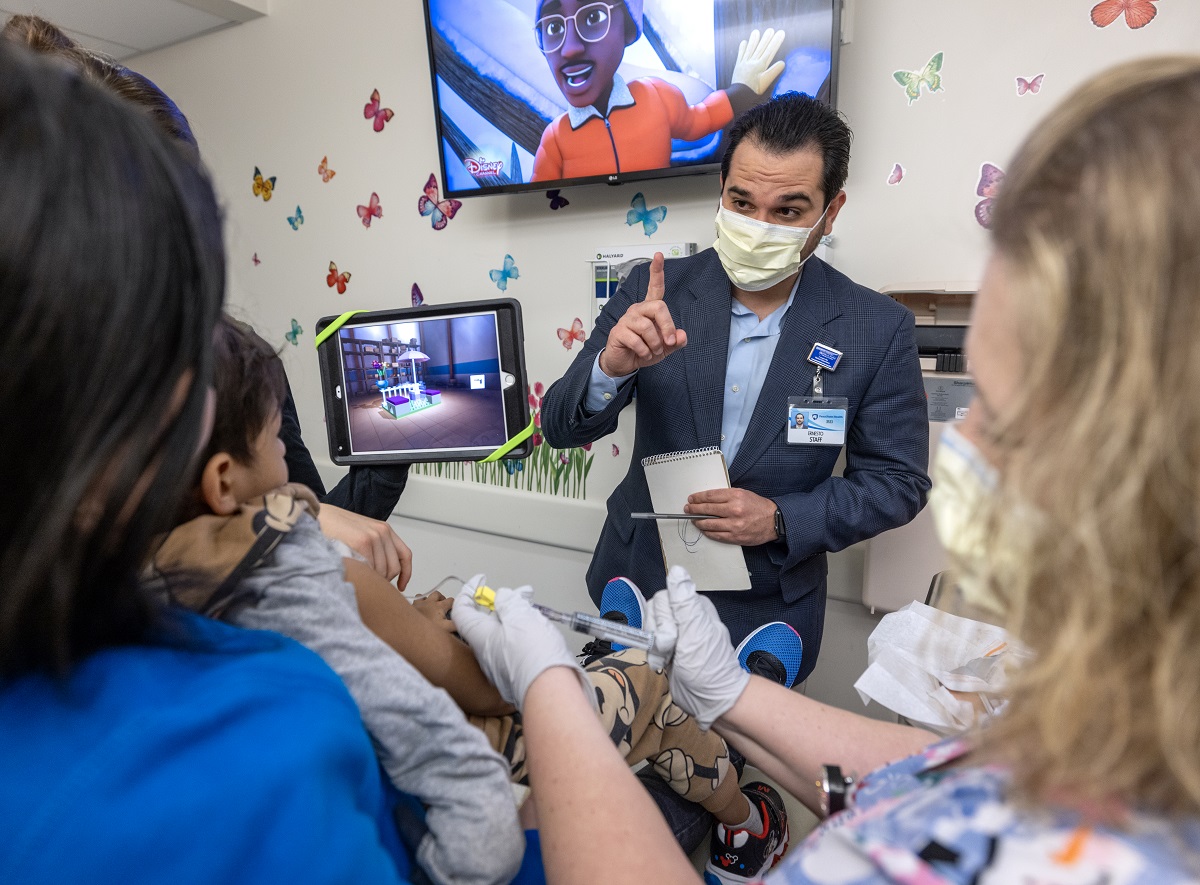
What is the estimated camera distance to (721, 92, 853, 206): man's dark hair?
4.99ft

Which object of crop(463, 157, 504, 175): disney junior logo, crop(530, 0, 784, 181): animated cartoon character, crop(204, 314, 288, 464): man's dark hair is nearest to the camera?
crop(204, 314, 288, 464): man's dark hair

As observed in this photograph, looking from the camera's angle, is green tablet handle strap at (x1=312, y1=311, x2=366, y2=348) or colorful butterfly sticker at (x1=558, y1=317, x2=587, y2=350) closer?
green tablet handle strap at (x1=312, y1=311, x2=366, y2=348)

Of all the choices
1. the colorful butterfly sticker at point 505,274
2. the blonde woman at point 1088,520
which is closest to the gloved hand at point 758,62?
the colorful butterfly sticker at point 505,274

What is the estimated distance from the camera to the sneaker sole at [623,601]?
1.65m

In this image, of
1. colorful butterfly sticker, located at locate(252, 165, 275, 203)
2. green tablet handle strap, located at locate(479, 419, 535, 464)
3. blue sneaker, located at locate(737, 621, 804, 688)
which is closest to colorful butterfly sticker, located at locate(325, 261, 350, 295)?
colorful butterfly sticker, located at locate(252, 165, 275, 203)

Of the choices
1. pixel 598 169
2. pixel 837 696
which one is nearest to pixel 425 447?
pixel 598 169

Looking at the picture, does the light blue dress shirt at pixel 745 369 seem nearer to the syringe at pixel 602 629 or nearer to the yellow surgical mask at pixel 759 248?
the yellow surgical mask at pixel 759 248

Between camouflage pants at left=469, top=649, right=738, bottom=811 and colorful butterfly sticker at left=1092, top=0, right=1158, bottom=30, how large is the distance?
5.84 ft

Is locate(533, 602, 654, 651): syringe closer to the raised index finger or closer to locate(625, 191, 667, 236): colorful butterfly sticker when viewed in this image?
the raised index finger

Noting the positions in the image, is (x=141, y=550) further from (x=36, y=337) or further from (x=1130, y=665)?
(x=1130, y=665)

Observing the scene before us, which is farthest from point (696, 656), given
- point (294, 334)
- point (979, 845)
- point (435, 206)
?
point (294, 334)

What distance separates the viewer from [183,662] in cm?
57

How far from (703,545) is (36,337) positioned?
4.41 feet

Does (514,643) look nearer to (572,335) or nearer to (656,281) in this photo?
(656,281)
